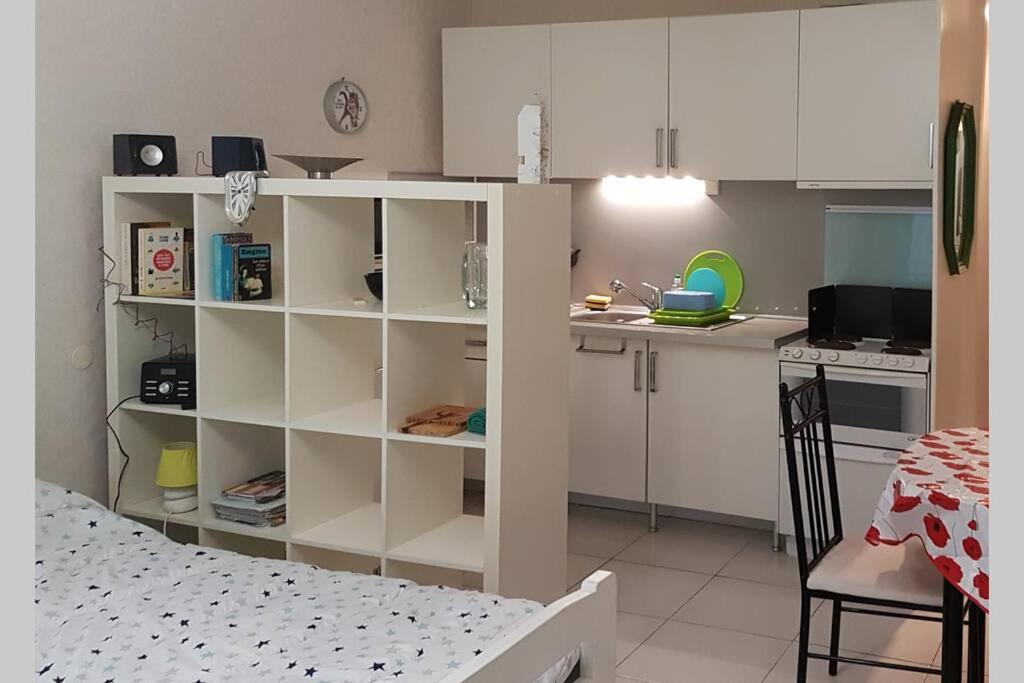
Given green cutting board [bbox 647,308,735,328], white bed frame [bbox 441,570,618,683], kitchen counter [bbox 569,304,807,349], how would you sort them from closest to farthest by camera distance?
white bed frame [bbox 441,570,618,683] < kitchen counter [bbox 569,304,807,349] < green cutting board [bbox 647,308,735,328]

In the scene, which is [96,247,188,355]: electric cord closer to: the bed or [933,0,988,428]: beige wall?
the bed

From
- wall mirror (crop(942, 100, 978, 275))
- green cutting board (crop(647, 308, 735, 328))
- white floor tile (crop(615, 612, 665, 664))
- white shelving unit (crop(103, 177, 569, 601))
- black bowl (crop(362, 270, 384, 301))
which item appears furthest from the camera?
green cutting board (crop(647, 308, 735, 328))

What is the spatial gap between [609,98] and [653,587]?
2.09m

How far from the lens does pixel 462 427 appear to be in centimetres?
312

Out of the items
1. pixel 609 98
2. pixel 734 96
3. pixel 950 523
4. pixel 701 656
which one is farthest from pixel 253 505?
pixel 734 96

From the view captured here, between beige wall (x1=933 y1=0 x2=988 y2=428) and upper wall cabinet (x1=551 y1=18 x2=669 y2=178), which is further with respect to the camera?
upper wall cabinet (x1=551 y1=18 x2=669 y2=178)

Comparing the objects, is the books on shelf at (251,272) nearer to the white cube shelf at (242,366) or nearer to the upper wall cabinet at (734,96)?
the white cube shelf at (242,366)

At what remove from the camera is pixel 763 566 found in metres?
4.39

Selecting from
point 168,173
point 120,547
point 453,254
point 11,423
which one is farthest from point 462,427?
point 11,423

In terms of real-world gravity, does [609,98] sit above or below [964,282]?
above

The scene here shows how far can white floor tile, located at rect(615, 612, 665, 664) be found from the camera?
142 inches

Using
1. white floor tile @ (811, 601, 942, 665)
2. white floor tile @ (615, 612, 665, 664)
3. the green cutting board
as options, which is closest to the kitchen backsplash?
the green cutting board

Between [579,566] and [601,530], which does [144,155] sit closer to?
[579,566]

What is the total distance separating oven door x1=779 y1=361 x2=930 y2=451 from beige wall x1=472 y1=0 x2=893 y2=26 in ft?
5.22
